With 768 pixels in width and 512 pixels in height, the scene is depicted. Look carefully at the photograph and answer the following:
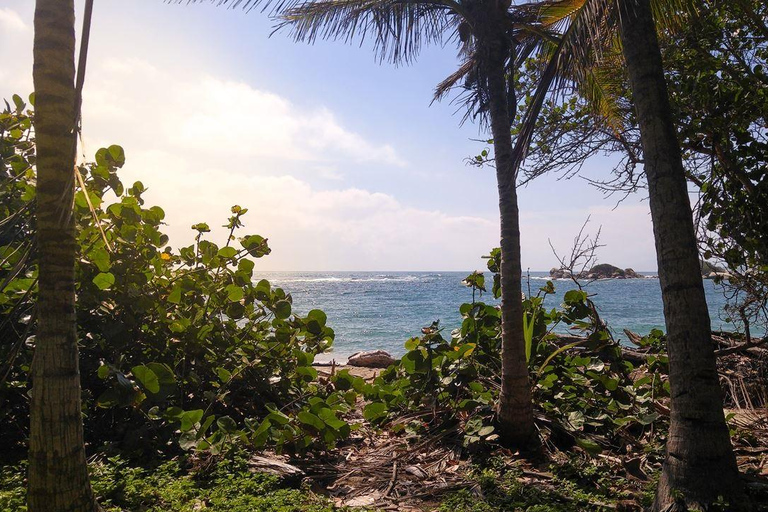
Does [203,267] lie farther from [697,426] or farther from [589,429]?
[697,426]

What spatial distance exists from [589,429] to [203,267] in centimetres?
414

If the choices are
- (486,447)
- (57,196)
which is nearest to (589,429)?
(486,447)

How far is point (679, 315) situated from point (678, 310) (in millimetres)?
29

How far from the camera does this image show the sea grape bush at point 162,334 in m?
3.99

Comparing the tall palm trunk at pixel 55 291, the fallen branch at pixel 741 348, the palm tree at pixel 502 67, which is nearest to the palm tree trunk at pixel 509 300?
the palm tree at pixel 502 67

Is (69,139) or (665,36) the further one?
(665,36)

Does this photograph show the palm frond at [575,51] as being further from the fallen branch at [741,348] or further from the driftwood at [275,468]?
the fallen branch at [741,348]

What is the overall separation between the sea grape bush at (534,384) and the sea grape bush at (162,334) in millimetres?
833

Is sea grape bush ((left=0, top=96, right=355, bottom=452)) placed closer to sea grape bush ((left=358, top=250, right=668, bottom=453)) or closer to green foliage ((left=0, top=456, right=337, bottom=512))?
green foliage ((left=0, top=456, right=337, bottom=512))

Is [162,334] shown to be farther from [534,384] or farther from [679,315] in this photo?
[679,315]

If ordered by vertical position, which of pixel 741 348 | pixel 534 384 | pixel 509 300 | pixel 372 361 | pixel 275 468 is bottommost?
pixel 372 361

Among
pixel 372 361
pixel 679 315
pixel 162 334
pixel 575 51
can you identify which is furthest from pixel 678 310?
pixel 372 361

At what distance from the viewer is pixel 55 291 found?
228cm

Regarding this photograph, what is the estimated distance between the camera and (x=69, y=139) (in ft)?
7.70
